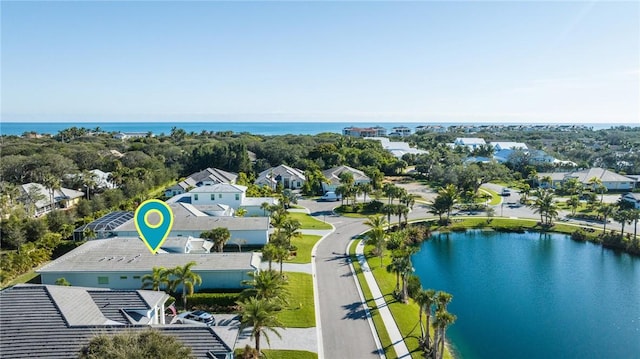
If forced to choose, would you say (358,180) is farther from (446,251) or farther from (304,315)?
(304,315)

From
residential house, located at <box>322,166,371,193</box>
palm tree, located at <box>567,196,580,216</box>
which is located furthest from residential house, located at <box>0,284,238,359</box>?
palm tree, located at <box>567,196,580,216</box>

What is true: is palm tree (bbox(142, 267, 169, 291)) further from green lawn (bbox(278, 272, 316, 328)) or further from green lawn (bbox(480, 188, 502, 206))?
green lawn (bbox(480, 188, 502, 206))

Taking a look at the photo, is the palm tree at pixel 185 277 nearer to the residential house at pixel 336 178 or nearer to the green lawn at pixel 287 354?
the green lawn at pixel 287 354

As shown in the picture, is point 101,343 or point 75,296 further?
point 75,296

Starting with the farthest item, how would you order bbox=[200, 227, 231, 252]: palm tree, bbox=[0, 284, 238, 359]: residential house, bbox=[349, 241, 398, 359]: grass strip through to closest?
1. bbox=[200, 227, 231, 252]: palm tree
2. bbox=[349, 241, 398, 359]: grass strip
3. bbox=[0, 284, 238, 359]: residential house

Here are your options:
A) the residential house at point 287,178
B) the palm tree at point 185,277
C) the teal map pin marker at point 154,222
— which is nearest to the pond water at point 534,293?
the palm tree at point 185,277

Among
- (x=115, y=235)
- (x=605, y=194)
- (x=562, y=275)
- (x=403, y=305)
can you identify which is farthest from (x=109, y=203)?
(x=605, y=194)
